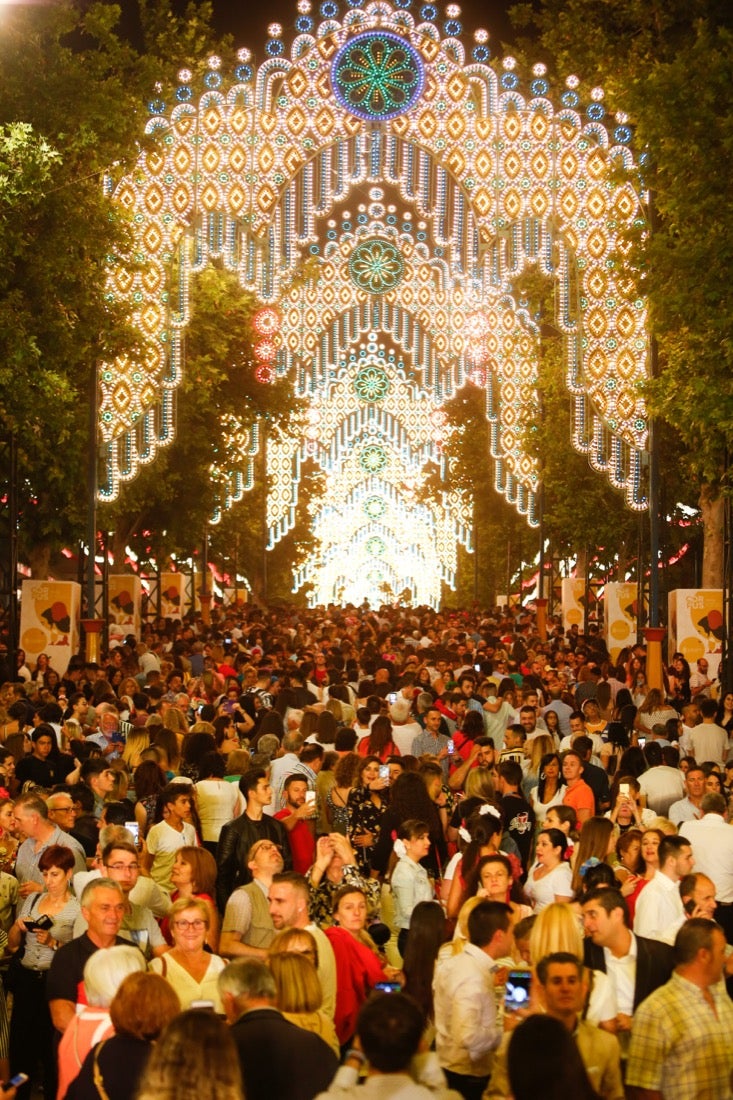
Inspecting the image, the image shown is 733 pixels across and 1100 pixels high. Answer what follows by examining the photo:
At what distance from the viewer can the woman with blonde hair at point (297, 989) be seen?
7945 mm

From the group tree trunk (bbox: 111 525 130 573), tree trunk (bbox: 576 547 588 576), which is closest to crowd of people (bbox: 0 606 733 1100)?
tree trunk (bbox: 111 525 130 573)

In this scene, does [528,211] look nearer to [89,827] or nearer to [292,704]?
[292,704]

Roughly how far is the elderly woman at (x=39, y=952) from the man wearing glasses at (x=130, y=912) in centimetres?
21

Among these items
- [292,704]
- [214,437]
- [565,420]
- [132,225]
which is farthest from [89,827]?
[565,420]

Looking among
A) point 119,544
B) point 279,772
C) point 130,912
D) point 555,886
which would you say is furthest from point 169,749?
point 119,544

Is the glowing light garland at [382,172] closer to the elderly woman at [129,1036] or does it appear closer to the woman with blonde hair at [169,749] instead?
the woman with blonde hair at [169,749]

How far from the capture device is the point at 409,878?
37.8 ft

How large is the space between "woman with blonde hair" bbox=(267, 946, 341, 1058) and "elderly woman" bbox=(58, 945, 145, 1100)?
0.58 meters

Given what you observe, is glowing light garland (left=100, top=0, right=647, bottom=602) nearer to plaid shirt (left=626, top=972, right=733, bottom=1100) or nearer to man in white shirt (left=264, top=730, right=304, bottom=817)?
man in white shirt (left=264, top=730, right=304, bottom=817)

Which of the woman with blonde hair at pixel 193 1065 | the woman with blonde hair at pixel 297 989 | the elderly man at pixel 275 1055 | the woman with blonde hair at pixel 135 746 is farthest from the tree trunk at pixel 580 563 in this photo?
the woman with blonde hair at pixel 193 1065

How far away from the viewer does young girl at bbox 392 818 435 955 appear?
1149 centimetres

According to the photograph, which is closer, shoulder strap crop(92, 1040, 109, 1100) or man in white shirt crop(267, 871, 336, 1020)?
shoulder strap crop(92, 1040, 109, 1100)

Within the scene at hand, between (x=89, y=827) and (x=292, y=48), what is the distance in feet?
59.2

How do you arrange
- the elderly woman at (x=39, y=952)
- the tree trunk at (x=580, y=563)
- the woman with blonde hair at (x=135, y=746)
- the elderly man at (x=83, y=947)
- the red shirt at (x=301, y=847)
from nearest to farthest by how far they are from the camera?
the elderly man at (x=83, y=947) < the elderly woman at (x=39, y=952) < the red shirt at (x=301, y=847) < the woman with blonde hair at (x=135, y=746) < the tree trunk at (x=580, y=563)
